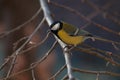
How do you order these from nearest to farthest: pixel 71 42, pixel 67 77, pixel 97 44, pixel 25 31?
pixel 67 77
pixel 71 42
pixel 25 31
pixel 97 44

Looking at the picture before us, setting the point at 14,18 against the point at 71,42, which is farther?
the point at 14,18

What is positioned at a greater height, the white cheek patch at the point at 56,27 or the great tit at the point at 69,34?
the white cheek patch at the point at 56,27

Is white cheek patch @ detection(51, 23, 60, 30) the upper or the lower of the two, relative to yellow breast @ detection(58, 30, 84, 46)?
upper

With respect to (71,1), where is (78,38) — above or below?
above

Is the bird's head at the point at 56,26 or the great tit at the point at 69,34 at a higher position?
the bird's head at the point at 56,26

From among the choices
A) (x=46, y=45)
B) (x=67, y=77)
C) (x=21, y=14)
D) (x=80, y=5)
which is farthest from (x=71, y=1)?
(x=67, y=77)

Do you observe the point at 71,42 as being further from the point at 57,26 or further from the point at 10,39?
the point at 10,39

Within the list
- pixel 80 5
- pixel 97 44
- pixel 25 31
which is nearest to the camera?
pixel 25 31

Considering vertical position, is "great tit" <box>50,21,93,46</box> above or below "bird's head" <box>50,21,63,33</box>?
below

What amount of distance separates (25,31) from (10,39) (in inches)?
7.0

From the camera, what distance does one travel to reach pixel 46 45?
3828mm

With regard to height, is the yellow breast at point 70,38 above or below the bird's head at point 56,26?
below

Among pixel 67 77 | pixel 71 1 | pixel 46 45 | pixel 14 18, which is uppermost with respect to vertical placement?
pixel 67 77

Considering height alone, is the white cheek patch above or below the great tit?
above
